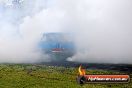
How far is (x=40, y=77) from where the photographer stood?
122 meters

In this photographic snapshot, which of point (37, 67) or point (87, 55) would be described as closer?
point (37, 67)

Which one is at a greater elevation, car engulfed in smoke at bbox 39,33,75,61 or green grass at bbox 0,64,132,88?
car engulfed in smoke at bbox 39,33,75,61

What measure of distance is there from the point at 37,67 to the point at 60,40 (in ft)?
99.6

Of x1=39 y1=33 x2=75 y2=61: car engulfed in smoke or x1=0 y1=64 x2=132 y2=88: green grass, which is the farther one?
x1=39 y1=33 x2=75 y2=61: car engulfed in smoke

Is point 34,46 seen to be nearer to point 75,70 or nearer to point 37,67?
point 37,67

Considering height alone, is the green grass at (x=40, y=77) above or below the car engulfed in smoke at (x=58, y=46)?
below

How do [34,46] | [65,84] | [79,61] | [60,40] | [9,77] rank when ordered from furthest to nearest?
[34,46], [60,40], [79,61], [9,77], [65,84]

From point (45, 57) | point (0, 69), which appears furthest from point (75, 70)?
point (45, 57)

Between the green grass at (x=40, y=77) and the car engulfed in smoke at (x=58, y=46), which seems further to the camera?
the car engulfed in smoke at (x=58, y=46)

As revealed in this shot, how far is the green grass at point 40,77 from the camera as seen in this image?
108m

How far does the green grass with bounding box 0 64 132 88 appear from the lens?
107500mm

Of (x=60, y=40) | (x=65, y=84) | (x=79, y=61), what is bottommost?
(x=65, y=84)

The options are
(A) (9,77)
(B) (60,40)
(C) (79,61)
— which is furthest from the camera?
(B) (60,40)

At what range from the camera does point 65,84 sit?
10988cm
